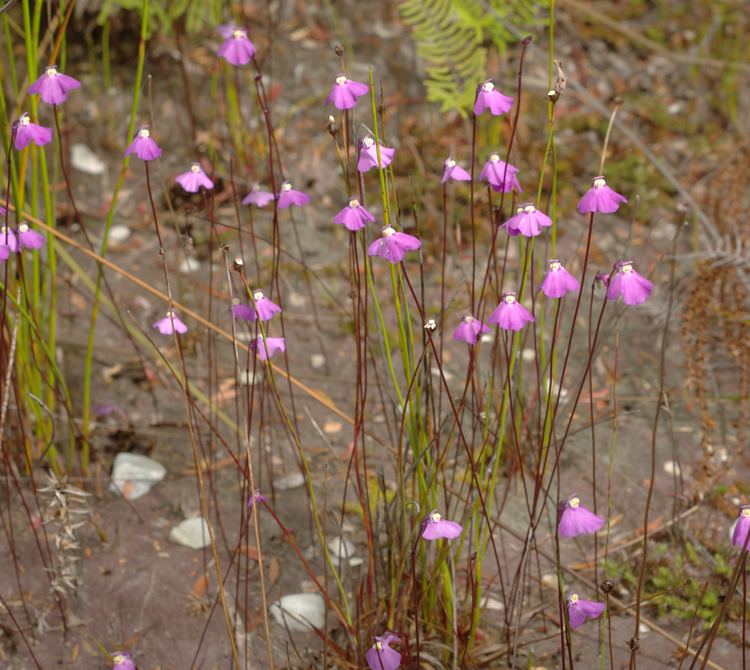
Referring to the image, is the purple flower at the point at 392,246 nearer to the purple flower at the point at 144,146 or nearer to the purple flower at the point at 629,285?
the purple flower at the point at 629,285

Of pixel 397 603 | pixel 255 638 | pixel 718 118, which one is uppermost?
pixel 718 118

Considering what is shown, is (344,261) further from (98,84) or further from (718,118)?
(718,118)

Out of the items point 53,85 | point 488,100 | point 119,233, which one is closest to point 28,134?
point 53,85

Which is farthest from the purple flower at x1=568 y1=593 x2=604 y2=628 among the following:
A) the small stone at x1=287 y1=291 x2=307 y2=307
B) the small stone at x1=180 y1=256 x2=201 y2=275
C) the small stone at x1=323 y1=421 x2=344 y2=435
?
the small stone at x1=180 y1=256 x2=201 y2=275

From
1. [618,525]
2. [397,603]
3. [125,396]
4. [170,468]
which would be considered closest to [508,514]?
[618,525]

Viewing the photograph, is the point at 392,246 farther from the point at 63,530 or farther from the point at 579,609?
the point at 63,530

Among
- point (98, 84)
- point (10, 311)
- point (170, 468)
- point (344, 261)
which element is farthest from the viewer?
point (98, 84)
